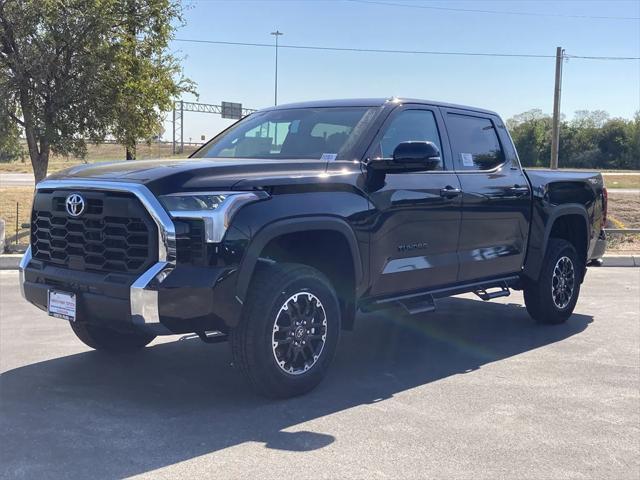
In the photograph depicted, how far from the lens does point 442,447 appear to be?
150 inches

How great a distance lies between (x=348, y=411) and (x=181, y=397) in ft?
3.71

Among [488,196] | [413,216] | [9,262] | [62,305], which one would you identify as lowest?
[9,262]

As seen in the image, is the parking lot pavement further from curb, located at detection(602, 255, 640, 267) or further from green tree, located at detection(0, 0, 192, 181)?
green tree, located at detection(0, 0, 192, 181)

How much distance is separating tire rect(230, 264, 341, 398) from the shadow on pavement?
0.18m

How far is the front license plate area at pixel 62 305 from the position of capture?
4.26m

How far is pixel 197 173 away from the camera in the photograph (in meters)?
4.14

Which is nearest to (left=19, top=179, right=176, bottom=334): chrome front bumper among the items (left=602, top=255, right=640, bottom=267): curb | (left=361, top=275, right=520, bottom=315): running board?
(left=361, top=275, right=520, bottom=315): running board

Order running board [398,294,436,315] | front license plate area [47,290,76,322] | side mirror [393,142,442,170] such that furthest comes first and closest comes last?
1. running board [398,294,436,315]
2. side mirror [393,142,442,170]
3. front license plate area [47,290,76,322]

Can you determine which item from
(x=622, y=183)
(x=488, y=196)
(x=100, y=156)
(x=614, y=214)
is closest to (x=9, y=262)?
(x=488, y=196)

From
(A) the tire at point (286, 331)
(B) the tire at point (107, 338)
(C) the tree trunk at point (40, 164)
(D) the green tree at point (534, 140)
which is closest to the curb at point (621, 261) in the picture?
(A) the tire at point (286, 331)

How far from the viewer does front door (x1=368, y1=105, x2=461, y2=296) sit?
16.4 feet

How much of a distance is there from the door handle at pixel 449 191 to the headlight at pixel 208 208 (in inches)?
80.3

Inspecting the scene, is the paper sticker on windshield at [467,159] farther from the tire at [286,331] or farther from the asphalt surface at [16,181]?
the asphalt surface at [16,181]

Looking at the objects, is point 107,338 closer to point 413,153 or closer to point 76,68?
point 413,153
